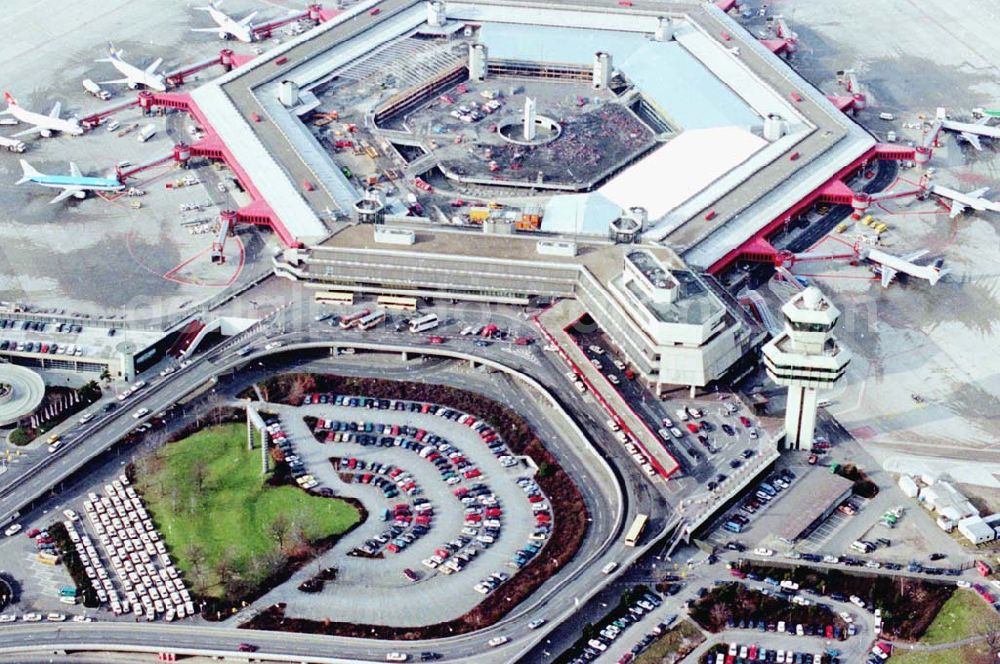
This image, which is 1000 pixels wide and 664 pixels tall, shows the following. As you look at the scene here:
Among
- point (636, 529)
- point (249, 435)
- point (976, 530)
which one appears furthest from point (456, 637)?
point (976, 530)

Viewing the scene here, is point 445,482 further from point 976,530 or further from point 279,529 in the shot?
point 976,530

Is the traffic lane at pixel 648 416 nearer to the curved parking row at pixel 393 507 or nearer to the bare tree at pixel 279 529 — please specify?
the curved parking row at pixel 393 507

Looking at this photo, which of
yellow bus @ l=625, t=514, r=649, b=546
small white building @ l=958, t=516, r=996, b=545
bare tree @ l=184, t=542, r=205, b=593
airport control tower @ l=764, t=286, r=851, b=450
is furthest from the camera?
airport control tower @ l=764, t=286, r=851, b=450

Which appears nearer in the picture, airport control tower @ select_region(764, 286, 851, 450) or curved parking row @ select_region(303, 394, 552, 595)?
curved parking row @ select_region(303, 394, 552, 595)

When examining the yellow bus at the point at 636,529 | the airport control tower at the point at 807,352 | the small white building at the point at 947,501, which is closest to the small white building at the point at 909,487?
the small white building at the point at 947,501

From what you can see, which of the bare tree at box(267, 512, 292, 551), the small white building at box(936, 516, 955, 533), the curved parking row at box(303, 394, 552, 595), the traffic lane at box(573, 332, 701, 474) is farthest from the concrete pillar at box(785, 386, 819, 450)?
the bare tree at box(267, 512, 292, 551)

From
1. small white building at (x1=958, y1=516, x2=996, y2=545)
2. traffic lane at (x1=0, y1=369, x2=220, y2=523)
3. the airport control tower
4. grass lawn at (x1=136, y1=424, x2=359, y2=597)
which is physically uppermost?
the airport control tower

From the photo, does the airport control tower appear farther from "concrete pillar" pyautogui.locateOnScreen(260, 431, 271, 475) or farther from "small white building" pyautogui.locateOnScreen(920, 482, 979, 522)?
"concrete pillar" pyautogui.locateOnScreen(260, 431, 271, 475)

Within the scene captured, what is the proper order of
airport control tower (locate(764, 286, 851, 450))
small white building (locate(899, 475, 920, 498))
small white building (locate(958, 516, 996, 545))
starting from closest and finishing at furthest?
small white building (locate(958, 516, 996, 545)) → airport control tower (locate(764, 286, 851, 450)) → small white building (locate(899, 475, 920, 498))
